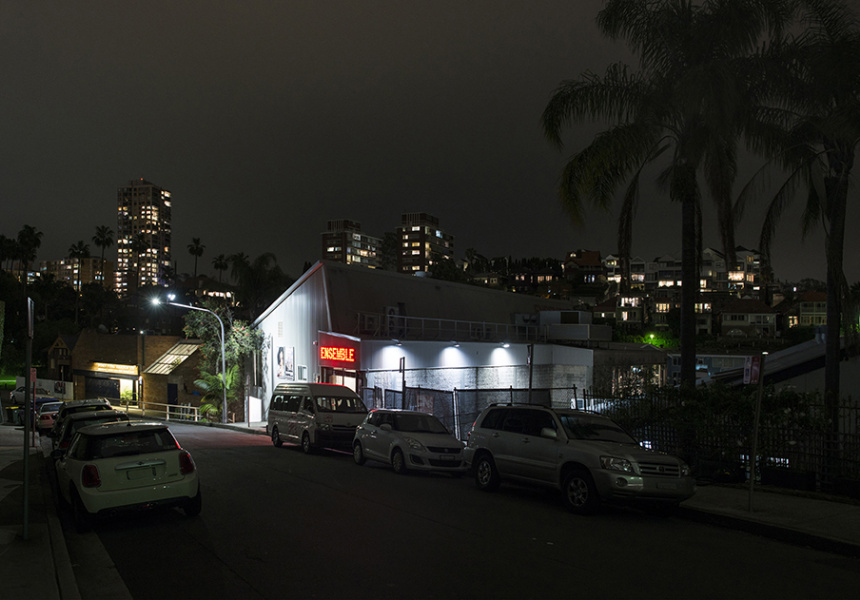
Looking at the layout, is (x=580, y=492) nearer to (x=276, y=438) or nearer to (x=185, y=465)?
(x=185, y=465)

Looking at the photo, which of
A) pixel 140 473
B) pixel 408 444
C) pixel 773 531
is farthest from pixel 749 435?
pixel 140 473

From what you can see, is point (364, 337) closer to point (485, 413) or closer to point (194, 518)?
point (485, 413)

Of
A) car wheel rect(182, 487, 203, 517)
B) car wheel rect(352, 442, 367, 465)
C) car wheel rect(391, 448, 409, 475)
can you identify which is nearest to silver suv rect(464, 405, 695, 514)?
car wheel rect(391, 448, 409, 475)

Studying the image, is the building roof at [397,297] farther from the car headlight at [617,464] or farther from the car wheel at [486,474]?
the car headlight at [617,464]

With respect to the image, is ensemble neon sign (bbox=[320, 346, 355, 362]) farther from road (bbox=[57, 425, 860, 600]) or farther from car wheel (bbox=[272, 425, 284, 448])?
road (bbox=[57, 425, 860, 600])

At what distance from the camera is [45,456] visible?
2061cm

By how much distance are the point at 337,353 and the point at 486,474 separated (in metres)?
18.4

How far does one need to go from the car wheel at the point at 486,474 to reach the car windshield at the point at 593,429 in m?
1.80

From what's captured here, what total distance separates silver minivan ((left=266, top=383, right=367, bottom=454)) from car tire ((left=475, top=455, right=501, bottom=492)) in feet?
24.3

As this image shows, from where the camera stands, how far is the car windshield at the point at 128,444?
9977mm

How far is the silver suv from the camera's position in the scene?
1060cm

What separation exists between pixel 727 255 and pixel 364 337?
17935 mm

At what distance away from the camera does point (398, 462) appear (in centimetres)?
1571

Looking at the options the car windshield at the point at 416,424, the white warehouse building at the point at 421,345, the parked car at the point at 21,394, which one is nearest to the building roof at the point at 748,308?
the white warehouse building at the point at 421,345
